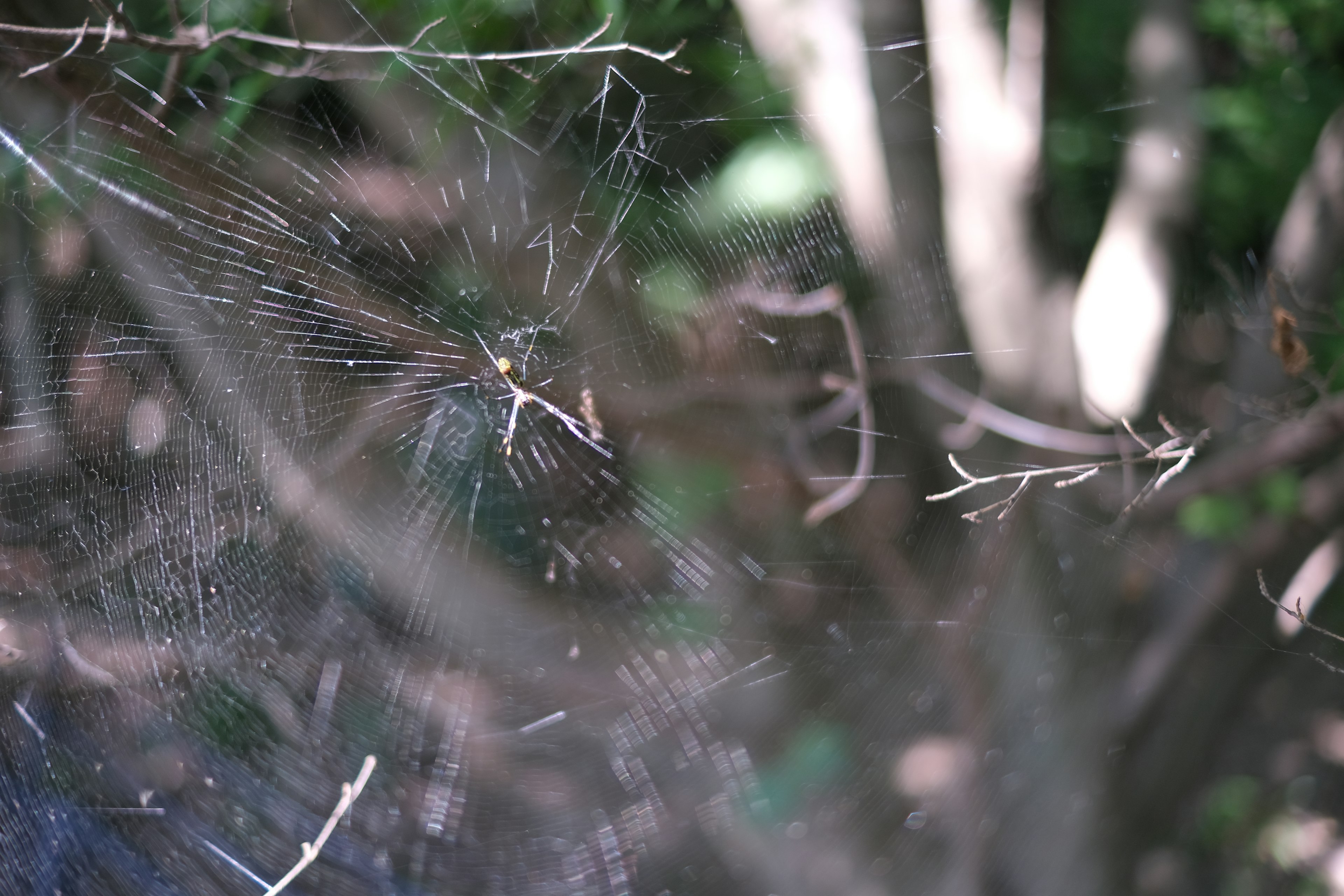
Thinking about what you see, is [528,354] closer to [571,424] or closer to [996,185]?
[571,424]

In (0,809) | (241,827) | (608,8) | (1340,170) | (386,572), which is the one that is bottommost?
(241,827)

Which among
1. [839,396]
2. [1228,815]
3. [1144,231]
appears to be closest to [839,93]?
[839,396]

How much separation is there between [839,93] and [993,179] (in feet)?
1.21

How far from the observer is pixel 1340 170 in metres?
1.57

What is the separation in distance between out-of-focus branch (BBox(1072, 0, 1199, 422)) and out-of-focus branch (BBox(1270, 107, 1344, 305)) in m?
0.24

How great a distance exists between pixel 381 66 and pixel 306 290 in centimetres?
49

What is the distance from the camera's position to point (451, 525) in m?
1.83

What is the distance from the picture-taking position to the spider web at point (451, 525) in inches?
60.0

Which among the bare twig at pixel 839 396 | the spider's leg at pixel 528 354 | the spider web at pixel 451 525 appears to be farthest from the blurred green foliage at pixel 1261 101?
the spider's leg at pixel 528 354

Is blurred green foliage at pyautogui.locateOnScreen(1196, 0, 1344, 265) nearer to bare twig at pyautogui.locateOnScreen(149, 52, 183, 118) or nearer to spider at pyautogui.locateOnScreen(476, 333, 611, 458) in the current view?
spider at pyautogui.locateOnScreen(476, 333, 611, 458)

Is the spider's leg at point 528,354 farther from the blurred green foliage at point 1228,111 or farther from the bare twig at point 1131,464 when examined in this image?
the blurred green foliage at point 1228,111

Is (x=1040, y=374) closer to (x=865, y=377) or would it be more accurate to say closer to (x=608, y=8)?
(x=865, y=377)

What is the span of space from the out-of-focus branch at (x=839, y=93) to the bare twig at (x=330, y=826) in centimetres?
150

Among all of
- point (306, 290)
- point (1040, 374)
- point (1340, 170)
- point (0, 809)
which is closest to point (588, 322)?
point (306, 290)
